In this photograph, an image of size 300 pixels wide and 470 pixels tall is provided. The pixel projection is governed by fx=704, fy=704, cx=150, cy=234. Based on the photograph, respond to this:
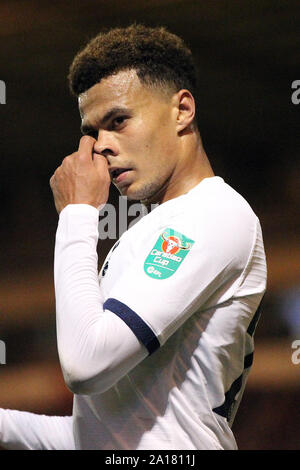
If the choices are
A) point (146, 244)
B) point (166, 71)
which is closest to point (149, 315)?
point (146, 244)

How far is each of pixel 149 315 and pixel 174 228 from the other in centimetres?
16

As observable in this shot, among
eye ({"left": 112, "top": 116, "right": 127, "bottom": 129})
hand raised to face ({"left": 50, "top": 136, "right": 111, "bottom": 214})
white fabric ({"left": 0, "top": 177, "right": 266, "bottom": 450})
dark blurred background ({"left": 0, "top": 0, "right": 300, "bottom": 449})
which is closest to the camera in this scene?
white fabric ({"left": 0, "top": 177, "right": 266, "bottom": 450})

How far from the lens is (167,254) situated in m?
1.08

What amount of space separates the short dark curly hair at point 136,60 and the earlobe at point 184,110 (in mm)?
23

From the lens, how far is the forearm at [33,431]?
1.27 meters

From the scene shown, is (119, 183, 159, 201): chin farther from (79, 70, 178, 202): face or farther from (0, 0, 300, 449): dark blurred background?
(0, 0, 300, 449): dark blurred background

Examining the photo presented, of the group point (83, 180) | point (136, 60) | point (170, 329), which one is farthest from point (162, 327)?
point (136, 60)

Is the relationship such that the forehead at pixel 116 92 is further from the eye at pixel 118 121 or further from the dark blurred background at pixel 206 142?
the dark blurred background at pixel 206 142

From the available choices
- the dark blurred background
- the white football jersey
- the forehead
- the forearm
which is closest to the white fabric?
the white football jersey

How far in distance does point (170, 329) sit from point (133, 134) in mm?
400

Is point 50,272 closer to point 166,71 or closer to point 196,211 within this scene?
point 166,71

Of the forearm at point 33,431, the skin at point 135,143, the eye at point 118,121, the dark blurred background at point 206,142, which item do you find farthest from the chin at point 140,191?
the dark blurred background at point 206,142

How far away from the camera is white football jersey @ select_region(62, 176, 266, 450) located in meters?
1.02

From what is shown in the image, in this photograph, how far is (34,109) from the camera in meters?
2.60
